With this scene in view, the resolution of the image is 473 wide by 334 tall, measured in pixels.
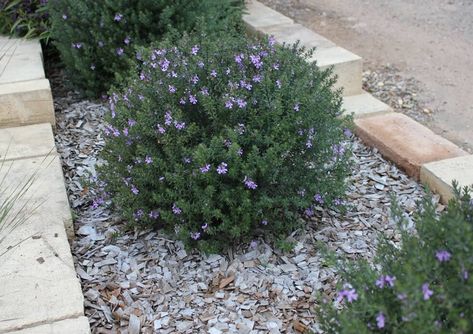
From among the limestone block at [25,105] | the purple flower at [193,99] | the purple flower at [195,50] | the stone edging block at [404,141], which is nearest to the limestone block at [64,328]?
the purple flower at [193,99]

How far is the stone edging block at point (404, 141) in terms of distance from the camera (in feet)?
11.9

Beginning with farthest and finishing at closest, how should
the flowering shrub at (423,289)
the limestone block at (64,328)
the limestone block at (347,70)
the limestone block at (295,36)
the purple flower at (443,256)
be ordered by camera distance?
the limestone block at (295,36) → the limestone block at (347,70) → the limestone block at (64,328) → the purple flower at (443,256) → the flowering shrub at (423,289)

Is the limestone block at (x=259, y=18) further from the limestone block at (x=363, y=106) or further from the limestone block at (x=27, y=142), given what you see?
the limestone block at (x=27, y=142)

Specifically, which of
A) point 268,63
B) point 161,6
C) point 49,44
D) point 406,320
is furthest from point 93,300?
point 49,44

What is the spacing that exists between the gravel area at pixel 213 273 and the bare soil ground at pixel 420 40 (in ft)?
4.83

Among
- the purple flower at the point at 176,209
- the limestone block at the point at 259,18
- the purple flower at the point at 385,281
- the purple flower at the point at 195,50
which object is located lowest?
the limestone block at the point at 259,18

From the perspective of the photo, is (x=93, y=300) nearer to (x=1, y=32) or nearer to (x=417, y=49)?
(x=1, y=32)

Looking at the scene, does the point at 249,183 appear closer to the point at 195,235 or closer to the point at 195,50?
A: the point at 195,235

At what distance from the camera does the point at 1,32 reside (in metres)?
5.30

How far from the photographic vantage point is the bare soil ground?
4.78m

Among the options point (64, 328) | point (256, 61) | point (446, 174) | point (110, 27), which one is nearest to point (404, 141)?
point (446, 174)

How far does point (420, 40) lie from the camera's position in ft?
19.9

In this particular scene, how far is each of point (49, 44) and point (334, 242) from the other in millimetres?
3141

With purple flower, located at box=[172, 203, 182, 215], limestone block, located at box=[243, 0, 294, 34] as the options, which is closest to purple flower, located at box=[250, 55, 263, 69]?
purple flower, located at box=[172, 203, 182, 215]
